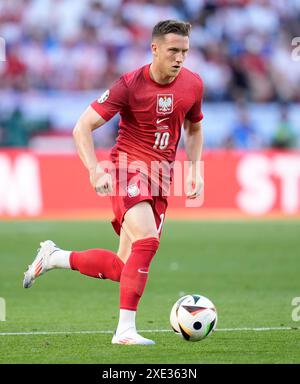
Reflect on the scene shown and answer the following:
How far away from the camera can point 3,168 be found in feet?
64.3

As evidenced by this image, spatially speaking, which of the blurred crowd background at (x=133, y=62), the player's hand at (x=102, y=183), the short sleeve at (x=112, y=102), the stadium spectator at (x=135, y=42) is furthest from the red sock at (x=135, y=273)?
the stadium spectator at (x=135, y=42)

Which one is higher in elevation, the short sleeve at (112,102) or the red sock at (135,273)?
the short sleeve at (112,102)

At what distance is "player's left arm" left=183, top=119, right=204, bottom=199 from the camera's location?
26.7 feet

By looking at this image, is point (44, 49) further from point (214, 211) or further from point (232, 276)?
point (232, 276)

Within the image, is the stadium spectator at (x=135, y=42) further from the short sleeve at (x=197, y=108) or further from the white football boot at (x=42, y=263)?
the short sleeve at (x=197, y=108)

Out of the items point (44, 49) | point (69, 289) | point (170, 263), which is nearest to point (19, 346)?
point (69, 289)

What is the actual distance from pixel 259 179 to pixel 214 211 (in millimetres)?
1318

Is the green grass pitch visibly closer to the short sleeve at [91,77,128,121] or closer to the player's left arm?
the player's left arm

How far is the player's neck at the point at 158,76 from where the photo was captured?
25.3ft

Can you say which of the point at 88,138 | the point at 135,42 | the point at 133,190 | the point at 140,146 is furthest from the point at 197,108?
the point at 135,42

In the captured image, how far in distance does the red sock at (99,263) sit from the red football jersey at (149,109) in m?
0.80

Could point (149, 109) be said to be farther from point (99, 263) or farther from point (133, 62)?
point (133, 62)

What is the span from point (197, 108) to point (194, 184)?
61cm
